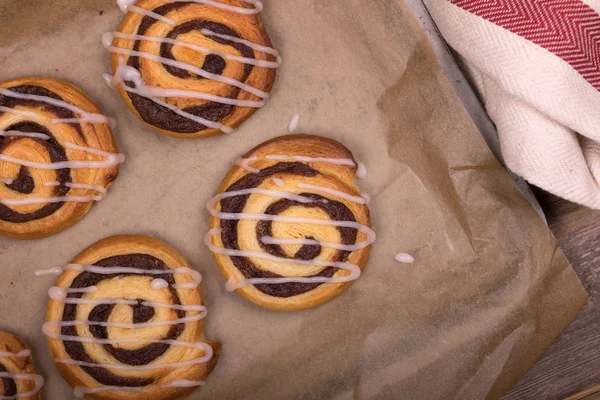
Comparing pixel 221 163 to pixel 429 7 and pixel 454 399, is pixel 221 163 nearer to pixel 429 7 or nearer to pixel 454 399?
pixel 429 7

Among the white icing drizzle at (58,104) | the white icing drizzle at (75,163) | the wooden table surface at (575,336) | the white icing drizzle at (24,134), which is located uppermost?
the white icing drizzle at (58,104)

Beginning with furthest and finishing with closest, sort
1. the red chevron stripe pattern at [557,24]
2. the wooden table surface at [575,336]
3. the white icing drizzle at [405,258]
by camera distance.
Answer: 1. the wooden table surface at [575,336]
2. the white icing drizzle at [405,258]
3. the red chevron stripe pattern at [557,24]

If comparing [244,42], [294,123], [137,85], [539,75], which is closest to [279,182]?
[294,123]

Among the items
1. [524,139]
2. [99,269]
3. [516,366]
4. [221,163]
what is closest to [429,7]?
[524,139]

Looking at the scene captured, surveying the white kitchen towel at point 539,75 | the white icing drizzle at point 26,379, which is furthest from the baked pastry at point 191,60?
the white icing drizzle at point 26,379

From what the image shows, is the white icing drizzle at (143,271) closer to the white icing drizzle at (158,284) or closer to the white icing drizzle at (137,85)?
the white icing drizzle at (158,284)

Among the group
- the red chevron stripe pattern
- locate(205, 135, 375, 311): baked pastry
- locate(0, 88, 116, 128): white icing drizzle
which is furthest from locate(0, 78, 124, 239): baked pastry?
the red chevron stripe pattern
